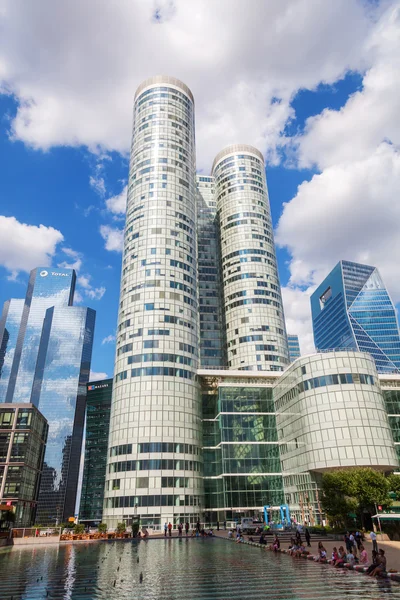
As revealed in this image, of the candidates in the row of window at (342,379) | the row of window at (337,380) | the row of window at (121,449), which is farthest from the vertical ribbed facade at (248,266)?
the row of window at (121,449)

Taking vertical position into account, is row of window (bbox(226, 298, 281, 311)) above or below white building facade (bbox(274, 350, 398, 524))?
above

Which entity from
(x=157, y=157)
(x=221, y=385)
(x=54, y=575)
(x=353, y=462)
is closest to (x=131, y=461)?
(x=221, y=385)

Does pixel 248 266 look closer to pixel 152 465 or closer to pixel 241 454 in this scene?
pixel 241 454

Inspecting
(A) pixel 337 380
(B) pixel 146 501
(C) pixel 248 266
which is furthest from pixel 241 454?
(C) pixel 248 266

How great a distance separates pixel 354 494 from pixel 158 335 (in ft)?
174

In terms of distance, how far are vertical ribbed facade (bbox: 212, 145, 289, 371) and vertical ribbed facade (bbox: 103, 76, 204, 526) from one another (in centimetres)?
2670

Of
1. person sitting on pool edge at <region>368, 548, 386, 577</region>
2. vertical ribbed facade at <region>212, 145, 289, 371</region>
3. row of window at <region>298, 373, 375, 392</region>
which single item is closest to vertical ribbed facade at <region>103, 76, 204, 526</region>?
vertical ribbed facade at <region>212, 145, 289, 371</region>

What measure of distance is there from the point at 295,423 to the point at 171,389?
88.4 feet

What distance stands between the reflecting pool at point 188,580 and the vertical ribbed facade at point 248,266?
88989 mm

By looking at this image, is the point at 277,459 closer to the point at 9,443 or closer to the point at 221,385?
the point at 221,385

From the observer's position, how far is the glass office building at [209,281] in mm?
136000

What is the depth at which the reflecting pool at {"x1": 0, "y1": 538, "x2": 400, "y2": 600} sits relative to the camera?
19609 millimetres

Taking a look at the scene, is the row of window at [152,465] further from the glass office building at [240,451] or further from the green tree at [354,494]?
the green tree at [354,494]

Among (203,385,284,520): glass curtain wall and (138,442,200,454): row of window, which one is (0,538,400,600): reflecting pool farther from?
(203,385,284,520): glass curtain wall
